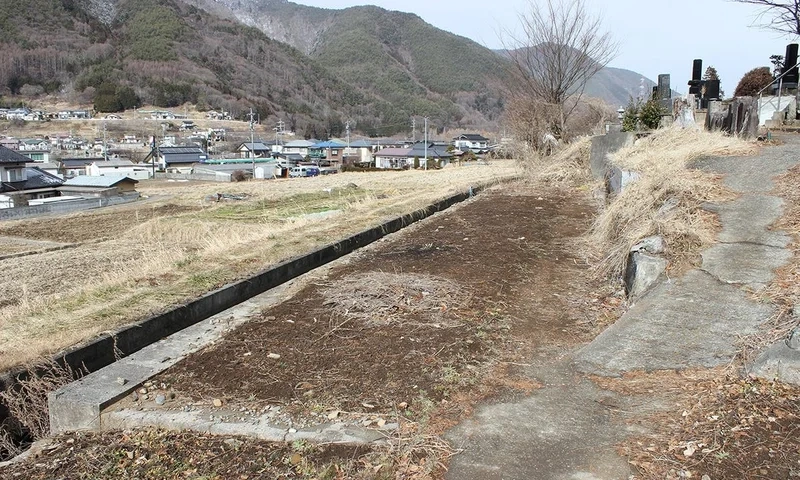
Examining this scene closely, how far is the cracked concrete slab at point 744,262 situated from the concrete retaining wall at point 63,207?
32.5 metres

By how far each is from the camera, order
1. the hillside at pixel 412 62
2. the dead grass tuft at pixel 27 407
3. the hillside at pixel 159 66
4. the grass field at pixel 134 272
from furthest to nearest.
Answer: the hillside at pixel 412 62, the hillside at pixel 159 66, the grass field at pixel 134 272, the dead grass tuft at pixel 27 407

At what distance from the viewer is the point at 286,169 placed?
65188 millimetres

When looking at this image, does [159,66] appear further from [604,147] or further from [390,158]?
[604,147]

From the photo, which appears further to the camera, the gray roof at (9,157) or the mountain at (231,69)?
the mountain at (231,69)

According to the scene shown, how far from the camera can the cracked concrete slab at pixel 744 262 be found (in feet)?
13.5

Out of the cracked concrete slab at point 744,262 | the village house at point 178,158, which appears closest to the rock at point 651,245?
the cracked concrete slab at point 744,262

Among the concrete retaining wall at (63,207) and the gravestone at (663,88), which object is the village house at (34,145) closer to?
the concrete retaining wall at (63,207)

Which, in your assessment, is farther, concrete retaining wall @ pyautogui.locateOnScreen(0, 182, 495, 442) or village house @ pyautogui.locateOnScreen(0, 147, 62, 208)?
village house @ pyautogui.locateOnScreen(0, 147, 62, 208)

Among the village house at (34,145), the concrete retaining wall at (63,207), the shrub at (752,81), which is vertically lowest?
the concrete retaining wall at (63,207)

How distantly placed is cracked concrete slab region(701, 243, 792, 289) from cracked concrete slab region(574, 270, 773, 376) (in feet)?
0.46

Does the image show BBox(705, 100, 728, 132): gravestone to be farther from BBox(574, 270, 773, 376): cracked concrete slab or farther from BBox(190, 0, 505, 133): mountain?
BBox(190, 0, 505, 133): mountain

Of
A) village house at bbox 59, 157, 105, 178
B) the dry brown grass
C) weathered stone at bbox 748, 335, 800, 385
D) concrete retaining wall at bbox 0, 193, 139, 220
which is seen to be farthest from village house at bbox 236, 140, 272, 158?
weathered stone at bbox 748, 335, 800, 385

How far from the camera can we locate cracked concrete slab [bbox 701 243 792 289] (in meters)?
4.12

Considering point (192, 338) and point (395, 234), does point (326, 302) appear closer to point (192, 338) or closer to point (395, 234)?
point (192, 338)
